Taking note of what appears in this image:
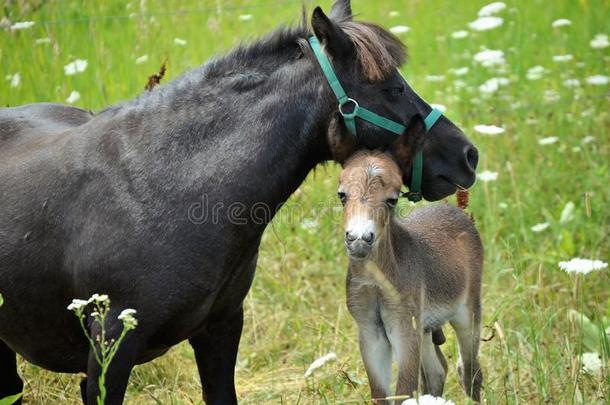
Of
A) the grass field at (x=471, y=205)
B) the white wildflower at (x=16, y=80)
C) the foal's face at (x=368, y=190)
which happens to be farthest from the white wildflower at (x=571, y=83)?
the foal's face at (x=368, y=190)

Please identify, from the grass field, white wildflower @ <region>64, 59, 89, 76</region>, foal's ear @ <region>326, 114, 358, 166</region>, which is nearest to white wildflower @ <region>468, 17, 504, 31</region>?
the grass field

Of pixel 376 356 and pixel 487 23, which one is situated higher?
pixel 376 356

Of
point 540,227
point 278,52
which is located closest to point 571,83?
point 540,227

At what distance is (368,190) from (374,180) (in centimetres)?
4

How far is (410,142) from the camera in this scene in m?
3.28

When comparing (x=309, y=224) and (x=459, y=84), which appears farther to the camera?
(x=459, y=84)

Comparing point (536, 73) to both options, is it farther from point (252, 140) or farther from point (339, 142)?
point (252, 140)

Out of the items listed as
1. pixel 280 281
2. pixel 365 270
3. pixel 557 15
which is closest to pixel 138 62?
pixel 280 281

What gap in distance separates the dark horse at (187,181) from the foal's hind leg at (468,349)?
3.08 feet

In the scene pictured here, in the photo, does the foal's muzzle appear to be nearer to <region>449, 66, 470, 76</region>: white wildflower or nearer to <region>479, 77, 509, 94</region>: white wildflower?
<region>479, 77, 509, 94</region>: white wildflower

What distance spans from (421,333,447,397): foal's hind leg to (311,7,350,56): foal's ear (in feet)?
5.02

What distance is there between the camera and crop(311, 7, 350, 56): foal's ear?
3.17m

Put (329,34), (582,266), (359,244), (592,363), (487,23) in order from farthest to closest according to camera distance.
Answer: (487,23) < (592,363) < (582,266) < (329,34) < (359,244)

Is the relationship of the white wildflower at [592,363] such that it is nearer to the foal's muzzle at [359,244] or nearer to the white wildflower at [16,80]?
the foal's muzzle at [359,244]
